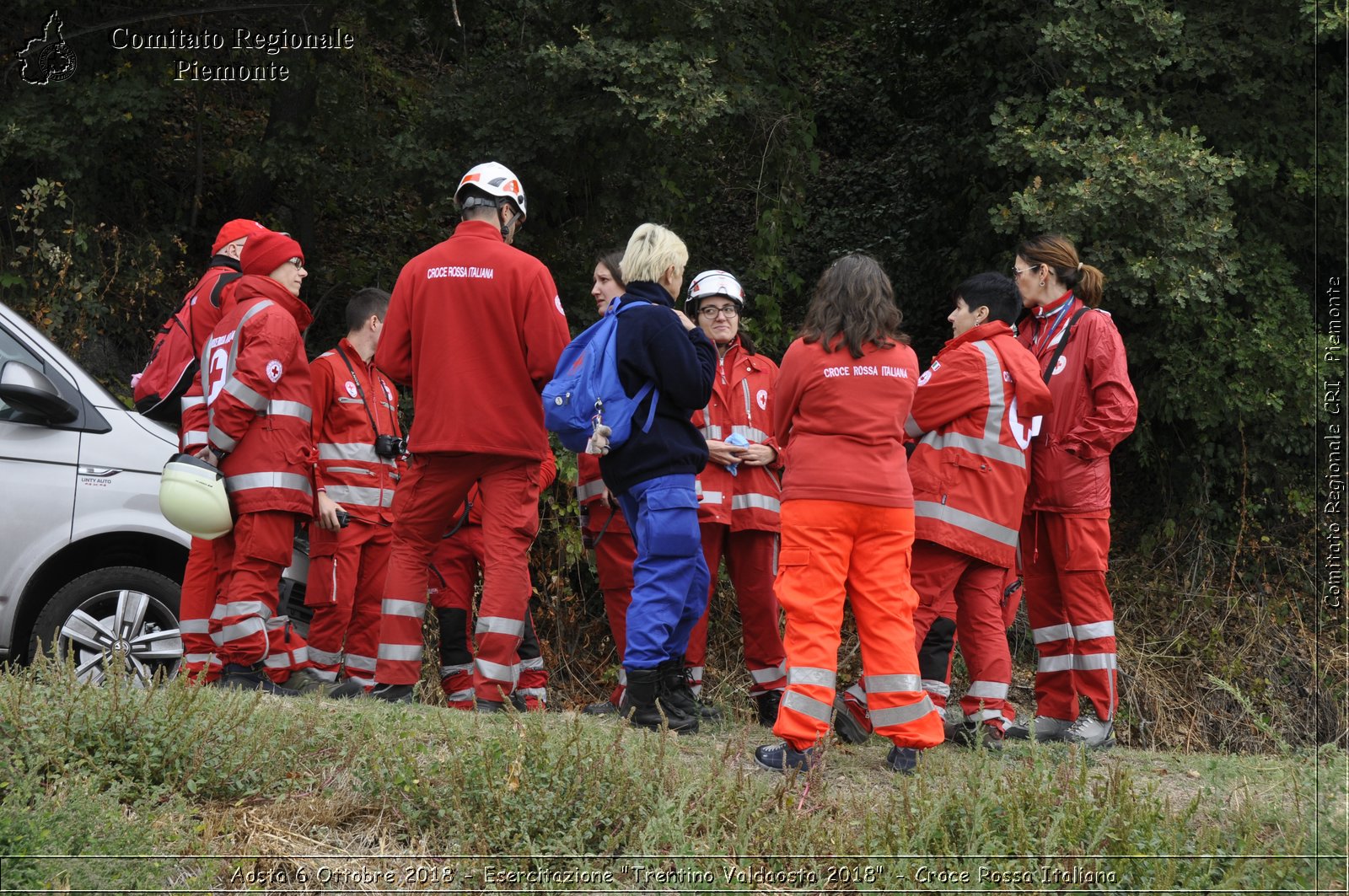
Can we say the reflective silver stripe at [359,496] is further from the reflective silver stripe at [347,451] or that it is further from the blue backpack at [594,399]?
the blue backpack at [594,399]

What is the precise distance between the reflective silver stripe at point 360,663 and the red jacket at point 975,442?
3.04 m

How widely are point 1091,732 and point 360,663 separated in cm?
372

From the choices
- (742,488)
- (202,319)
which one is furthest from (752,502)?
(202,319)

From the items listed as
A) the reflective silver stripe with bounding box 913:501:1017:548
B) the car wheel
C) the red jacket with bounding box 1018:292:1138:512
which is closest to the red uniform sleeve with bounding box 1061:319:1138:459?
the red jacket with bounding box 1018:292:1138:512

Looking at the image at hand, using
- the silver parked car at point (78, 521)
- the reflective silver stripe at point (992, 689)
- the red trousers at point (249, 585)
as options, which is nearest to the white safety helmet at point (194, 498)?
the red trousers at point (249, 585)

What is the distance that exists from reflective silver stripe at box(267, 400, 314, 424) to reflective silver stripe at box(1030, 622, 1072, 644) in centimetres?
364

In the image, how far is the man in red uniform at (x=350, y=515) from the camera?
685cm

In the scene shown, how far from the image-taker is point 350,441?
273 inches

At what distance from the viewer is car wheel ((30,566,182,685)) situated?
5.98 meters

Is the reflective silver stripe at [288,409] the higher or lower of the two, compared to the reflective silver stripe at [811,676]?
higher

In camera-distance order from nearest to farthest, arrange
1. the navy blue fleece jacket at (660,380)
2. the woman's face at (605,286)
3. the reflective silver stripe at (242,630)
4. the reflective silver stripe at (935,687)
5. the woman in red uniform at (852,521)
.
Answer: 1. the woman in red uniform at (852,521)
2. the navy blue fleece jacket at (660,380)
3. the reflective silver stripe at (935,687)
4. the reflective silver stripe at (242,630)
5. the woman's face at (605,286)

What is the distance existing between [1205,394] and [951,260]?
2.72m

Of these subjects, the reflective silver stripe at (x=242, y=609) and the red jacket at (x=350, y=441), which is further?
the red jacket at (x=350, y=441)

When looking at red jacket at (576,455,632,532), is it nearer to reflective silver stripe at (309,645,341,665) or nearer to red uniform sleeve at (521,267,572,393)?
red uniform sleeve at (521,267,572,393)
